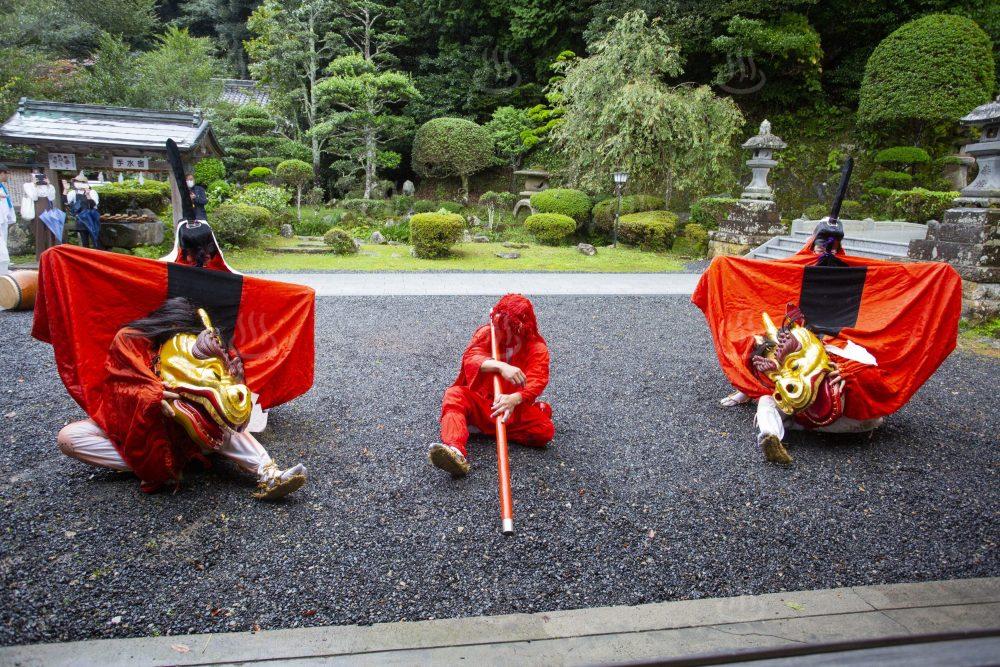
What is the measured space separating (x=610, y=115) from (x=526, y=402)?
11182 mm

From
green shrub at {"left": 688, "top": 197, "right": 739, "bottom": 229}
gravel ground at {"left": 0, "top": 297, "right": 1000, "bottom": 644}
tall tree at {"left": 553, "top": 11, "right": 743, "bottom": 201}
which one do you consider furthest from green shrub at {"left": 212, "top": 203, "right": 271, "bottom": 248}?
green shrub at {"left": 688, "top": 197, "right": 739, "bottom": 229}

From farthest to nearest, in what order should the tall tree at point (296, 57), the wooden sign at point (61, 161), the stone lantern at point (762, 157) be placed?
the tall tree at point (296, 57)
the stone lantern at point (762, 157)
the wooden sign at point (61, 161)

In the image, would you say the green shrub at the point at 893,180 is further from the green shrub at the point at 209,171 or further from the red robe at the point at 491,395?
the green shrub at the point at 209,171

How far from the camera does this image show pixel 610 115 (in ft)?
42.4

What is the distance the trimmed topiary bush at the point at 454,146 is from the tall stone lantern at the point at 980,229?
13.0 meters

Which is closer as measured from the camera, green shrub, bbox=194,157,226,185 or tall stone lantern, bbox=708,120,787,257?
tall stone lantern, bbox=708,120,787,257

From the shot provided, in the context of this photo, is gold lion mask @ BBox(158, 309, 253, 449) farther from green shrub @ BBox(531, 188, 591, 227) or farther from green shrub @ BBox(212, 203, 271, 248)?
green shrub @ BBox(531, 188, 591, 227)

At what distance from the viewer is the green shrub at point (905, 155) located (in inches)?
571

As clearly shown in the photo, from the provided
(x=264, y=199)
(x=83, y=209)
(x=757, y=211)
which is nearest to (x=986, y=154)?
(x=757, y=211)

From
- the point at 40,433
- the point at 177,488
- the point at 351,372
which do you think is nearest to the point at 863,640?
the point at 177,488

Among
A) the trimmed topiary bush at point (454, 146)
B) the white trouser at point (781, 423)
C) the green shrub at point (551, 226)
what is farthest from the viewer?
the trimmed topiary bush at point (454, 146)

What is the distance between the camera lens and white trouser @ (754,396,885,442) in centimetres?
361

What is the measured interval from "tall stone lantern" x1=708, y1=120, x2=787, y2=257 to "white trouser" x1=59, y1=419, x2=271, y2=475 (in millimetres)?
10434

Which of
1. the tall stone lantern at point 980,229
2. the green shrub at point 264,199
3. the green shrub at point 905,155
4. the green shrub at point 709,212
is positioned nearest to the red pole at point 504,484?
the tall stone lantern at point 980,229
